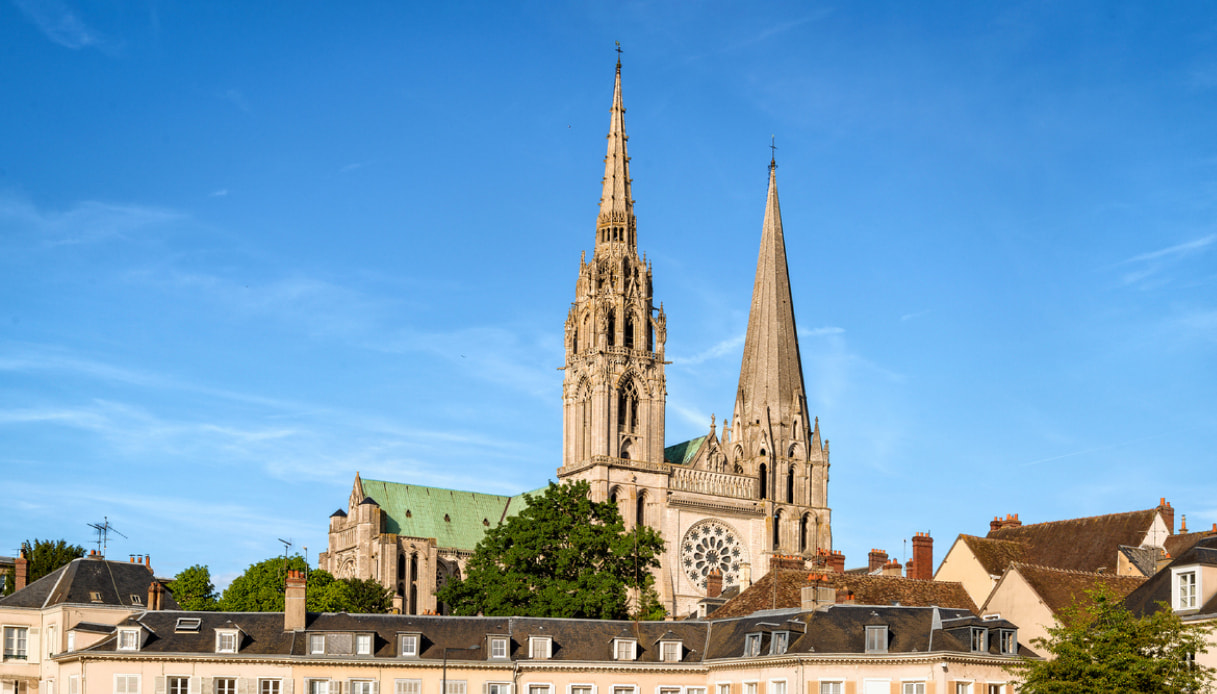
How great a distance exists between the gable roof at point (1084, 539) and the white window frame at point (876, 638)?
1777cm

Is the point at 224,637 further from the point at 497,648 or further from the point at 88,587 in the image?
the point at 88,587

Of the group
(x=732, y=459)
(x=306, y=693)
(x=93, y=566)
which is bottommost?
(x=306, y=693)

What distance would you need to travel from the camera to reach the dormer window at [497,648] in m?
56.7

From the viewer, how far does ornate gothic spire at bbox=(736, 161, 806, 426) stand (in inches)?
4887

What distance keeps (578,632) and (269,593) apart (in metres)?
36.5

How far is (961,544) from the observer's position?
71.0m

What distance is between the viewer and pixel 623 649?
5766 centimetres

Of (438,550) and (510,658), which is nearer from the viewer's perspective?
(510,658)

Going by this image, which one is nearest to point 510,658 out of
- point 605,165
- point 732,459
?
point 732,459

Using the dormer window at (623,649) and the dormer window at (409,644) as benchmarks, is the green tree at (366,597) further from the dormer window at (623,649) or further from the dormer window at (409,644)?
the dormer window at (623,649)

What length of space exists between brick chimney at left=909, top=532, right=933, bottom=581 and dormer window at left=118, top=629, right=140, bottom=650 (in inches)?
1446

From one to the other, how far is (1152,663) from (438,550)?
8171 cm

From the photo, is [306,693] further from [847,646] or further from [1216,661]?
[1216,661]

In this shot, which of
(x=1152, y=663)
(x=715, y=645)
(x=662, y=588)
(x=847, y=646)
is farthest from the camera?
(x=662, y=588)
